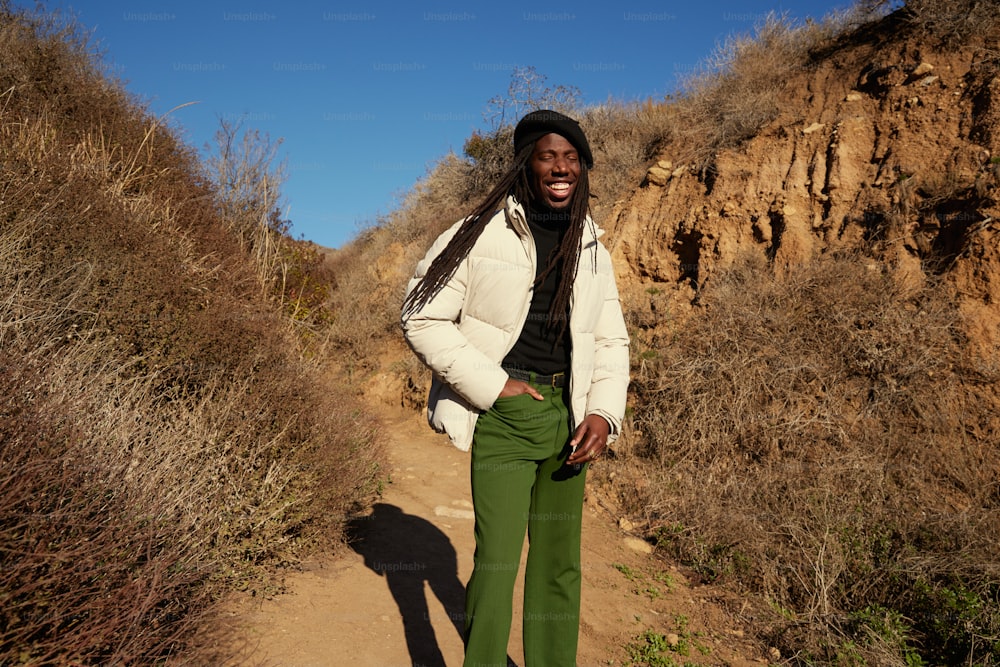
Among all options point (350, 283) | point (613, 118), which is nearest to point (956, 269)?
point (613, 118)

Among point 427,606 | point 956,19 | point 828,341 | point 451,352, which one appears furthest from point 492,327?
point 956,19

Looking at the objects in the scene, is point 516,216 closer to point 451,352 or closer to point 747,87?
point 451,352

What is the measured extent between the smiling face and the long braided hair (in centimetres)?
4

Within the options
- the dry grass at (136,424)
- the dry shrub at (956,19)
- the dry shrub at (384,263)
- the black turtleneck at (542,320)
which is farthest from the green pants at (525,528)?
the dry shrub at (956,19)

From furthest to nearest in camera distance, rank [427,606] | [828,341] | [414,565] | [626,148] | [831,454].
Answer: [626,148] < [828,341] < [831,454] < [414,565] < [427,606]

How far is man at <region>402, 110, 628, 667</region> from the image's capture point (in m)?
1.93

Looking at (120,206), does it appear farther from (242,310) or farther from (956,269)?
(956,269)

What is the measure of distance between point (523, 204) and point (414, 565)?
8.98 feet

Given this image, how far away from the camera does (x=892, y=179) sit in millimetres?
6000

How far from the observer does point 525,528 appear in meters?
2.08

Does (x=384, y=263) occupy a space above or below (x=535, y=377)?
above

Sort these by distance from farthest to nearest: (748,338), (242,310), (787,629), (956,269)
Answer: (748,338), (956,269), (242,310), (787,629)

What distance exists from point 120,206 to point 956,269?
23.2 ft

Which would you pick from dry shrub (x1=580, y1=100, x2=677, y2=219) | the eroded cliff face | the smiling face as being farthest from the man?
dry shrub (x1=580, y1=100, x2=677, y2=219)
